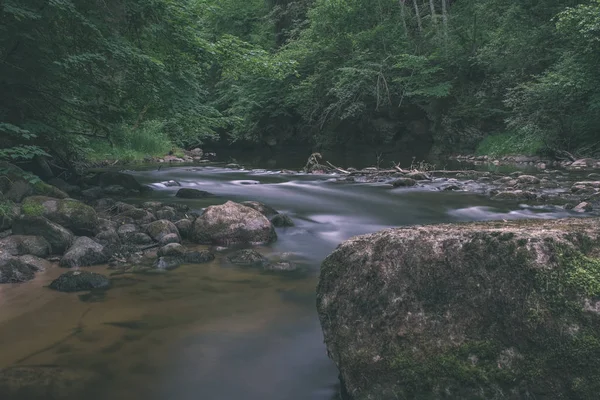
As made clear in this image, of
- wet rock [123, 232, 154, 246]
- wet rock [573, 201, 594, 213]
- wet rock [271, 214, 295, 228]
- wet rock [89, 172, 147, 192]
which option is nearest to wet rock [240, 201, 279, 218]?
wet rock [271, 214, 295, 228]

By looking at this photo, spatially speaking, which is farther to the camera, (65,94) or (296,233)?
(65,94)

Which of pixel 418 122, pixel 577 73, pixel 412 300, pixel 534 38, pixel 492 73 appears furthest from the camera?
pixel 418 122

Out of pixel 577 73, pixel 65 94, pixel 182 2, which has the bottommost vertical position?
pixel 577 73

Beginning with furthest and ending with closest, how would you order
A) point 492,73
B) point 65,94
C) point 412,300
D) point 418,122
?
point 418,122 → point 492,73 → point 65,94 → point 412,300

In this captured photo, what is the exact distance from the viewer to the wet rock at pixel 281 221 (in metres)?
9.62

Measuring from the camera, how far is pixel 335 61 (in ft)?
103

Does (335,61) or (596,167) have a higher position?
(335,61)

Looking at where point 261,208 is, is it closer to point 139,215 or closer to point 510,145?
point 139,215

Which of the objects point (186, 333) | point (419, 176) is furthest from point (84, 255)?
point (419, 176)

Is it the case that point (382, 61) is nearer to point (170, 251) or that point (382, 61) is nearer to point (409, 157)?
point (409, 157)

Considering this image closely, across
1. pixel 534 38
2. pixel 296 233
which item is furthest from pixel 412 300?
pixel 534 38

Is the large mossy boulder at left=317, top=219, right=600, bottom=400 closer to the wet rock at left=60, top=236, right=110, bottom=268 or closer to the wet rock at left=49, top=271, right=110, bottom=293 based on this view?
the wet rock at left=49, top=271, right=110, bottom=293

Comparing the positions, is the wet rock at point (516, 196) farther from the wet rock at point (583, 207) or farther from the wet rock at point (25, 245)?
the wet rock at point (25, 245)

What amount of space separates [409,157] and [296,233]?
20059 millimetres
